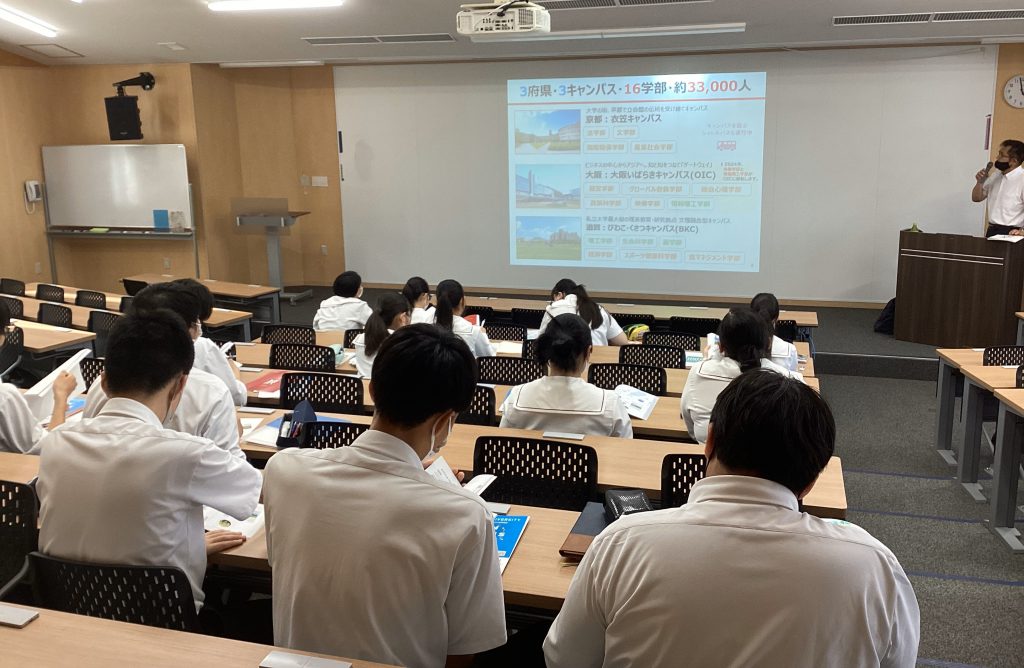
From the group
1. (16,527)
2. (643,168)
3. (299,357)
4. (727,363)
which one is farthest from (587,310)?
(643,168)

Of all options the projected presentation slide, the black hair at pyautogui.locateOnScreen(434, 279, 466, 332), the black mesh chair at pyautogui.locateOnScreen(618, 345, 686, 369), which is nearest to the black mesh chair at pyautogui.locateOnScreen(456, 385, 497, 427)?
the black hair at pyautogui.locateOnScreen(434, 279, 466, 332)

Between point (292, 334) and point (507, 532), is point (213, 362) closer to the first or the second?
point (292, 334)

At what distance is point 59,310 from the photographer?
644 cm

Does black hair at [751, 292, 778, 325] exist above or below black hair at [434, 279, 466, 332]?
below

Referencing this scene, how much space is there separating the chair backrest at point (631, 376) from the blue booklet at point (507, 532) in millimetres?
2000

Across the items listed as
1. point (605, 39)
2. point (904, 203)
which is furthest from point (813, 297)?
point (605, 39)

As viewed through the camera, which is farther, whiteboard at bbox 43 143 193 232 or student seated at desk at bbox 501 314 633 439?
whiteboard at bbox 43 143 193 232

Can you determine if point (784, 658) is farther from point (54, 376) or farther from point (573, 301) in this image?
point (573, 301)

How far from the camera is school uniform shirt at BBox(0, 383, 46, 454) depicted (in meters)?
2.90

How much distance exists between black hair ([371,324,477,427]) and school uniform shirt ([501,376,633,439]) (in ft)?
5.11

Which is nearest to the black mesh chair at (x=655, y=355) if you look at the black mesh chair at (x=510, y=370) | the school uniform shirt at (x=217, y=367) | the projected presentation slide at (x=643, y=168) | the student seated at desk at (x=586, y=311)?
the student seated at desk at (x=586, y=311)

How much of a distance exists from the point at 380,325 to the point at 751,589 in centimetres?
288

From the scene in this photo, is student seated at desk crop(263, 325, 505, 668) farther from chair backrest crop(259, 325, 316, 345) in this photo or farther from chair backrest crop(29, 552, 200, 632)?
chair backrest crop(259, 325, 316, 345)

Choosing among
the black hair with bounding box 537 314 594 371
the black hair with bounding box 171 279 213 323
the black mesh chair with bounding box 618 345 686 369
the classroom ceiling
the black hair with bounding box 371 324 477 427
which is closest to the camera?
the black hair with bounding box 371 324 477 427
